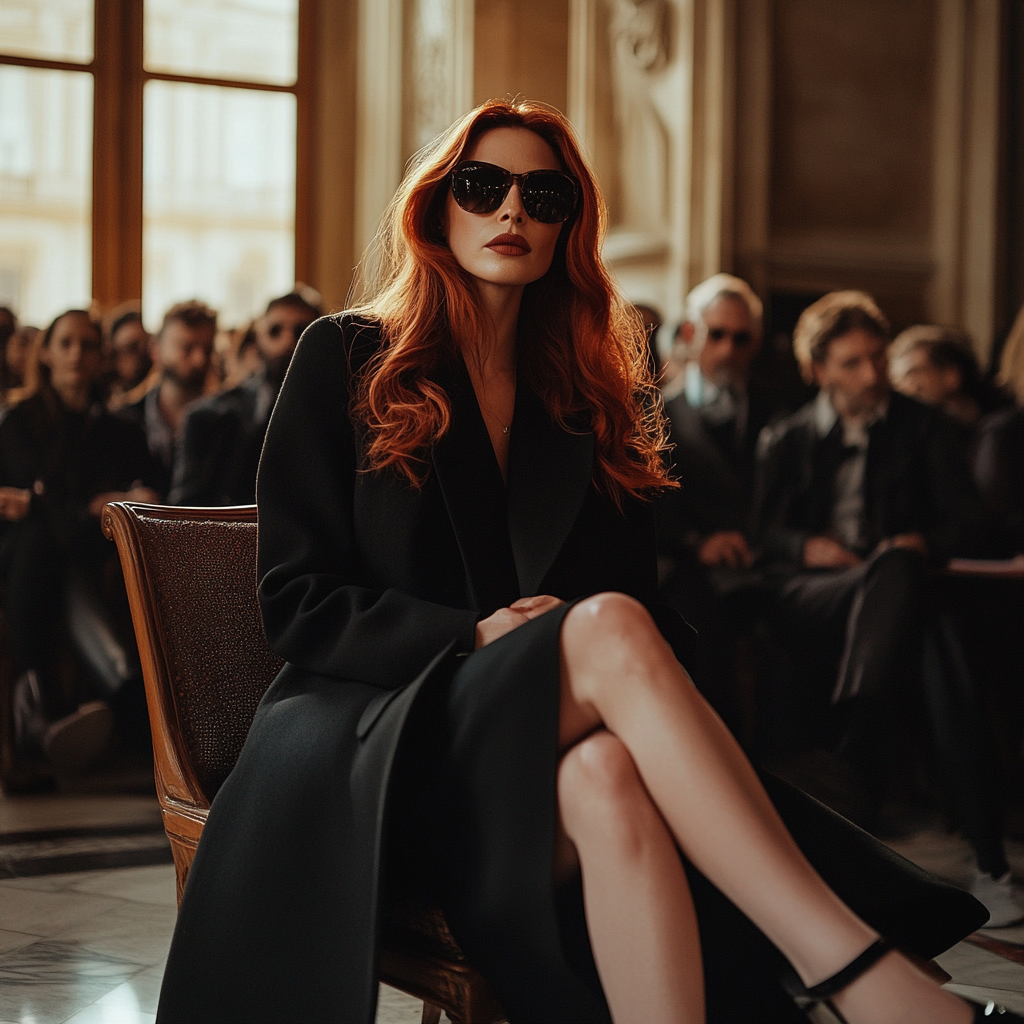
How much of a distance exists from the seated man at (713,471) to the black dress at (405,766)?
1.89 m

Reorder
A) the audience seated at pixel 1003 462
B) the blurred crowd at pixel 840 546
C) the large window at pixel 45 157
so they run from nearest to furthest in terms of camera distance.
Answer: the blurred crowd at pixel 840 546
the audience seated at pixel 1003 462
the large window at pixel 45 157

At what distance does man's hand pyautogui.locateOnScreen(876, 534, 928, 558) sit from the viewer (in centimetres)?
350

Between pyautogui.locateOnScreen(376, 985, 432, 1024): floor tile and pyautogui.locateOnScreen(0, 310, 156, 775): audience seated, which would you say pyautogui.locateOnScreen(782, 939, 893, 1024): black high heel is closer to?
pyautogui.locateOnScreen(376, 985, 432, 1024): floor tile

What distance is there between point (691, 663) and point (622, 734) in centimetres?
40

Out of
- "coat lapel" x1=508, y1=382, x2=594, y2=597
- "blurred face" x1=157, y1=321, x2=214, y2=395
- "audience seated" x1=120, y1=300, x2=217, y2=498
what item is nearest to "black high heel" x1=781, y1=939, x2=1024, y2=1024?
"coat lapel" x1=508, y1=382, x2=594, y2=597

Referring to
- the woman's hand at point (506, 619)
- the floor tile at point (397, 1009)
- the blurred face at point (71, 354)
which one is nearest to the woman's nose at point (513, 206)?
the woman's hand at point (506, 619)

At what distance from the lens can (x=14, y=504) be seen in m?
4.22

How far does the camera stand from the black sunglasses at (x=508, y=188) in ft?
6.51

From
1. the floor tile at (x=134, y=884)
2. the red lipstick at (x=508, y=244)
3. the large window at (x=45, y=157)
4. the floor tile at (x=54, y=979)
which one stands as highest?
the large window at (x=45, y=157)

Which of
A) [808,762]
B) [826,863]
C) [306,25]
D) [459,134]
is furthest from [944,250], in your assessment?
[826,863]

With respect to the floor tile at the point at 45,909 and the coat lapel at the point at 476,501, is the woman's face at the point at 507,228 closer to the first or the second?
the coat lapel at the point at 476,501

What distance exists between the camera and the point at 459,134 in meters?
2.02

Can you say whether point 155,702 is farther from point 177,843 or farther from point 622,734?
point 622,734

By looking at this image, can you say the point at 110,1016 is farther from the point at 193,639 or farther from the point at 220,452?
the point at 220,452
